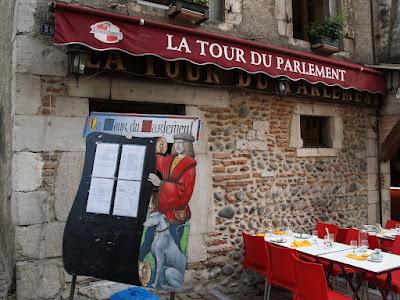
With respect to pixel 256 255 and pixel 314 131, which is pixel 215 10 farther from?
pixel 256 255

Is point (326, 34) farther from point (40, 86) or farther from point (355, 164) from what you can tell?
point (40, 86)

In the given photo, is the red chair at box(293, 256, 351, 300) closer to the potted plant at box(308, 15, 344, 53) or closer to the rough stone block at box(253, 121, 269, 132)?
the rough stone block at box(253, 121, 269, 132)

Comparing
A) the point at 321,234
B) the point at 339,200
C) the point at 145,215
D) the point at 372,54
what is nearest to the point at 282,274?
the point at 321,234

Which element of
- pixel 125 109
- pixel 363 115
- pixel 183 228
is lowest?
pixel 183 228

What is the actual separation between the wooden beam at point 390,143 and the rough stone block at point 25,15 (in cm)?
637

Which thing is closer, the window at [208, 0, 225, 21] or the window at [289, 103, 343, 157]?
the window at [208, 0, 225, 21]

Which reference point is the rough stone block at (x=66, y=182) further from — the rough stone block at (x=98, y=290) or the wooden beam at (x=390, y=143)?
the wooden beam at (x=390, y=143)

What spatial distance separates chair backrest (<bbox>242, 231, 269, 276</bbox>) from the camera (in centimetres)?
452

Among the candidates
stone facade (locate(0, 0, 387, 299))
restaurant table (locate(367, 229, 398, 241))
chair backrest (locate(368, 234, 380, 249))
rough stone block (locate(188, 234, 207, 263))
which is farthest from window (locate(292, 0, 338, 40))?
rough stone block (locate(188, 234, 207, 263))

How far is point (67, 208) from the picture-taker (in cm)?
413

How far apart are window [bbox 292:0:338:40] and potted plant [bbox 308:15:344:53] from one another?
753 mm

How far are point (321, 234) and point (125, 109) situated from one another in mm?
3394

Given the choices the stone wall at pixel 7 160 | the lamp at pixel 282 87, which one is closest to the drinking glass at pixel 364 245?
the lamp at pixel 282 87

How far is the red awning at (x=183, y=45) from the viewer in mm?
3846
